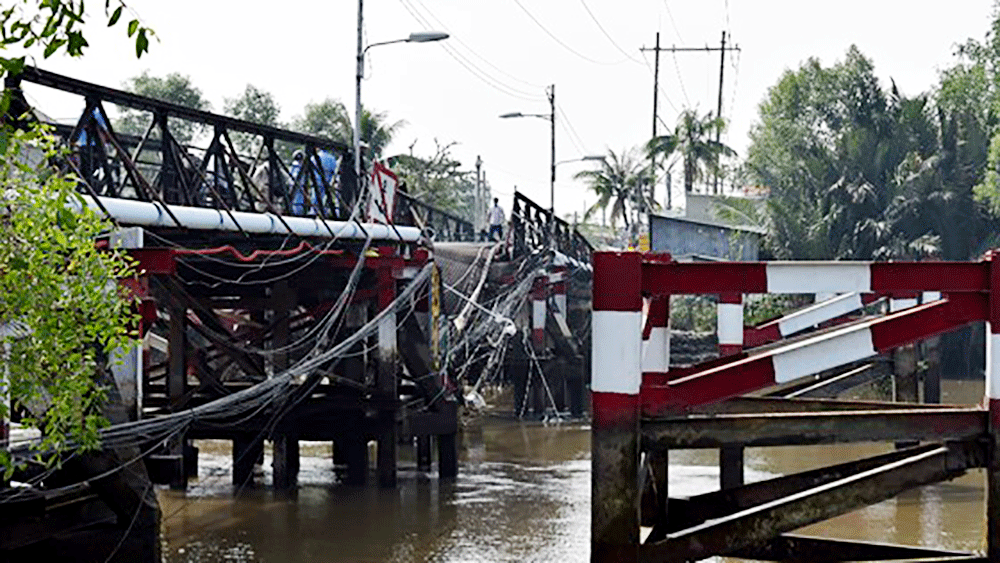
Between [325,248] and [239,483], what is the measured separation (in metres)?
3.50

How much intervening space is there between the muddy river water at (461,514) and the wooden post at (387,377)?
31 centimetres

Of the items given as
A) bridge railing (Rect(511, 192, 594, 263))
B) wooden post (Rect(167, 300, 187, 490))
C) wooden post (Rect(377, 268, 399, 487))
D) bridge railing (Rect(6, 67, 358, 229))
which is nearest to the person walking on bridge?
bridge railing (Rect(511, 192, 594, 263))

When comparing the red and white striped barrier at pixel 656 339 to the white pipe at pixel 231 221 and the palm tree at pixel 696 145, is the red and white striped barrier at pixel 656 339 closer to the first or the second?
the white pipe at pixel 231 221

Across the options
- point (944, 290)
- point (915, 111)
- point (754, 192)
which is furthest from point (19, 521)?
point (754, 192)

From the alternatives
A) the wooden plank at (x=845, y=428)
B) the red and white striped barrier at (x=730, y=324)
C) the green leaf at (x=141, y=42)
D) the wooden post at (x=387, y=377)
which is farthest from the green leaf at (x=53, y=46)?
the wooden post at (x=387, y=377)

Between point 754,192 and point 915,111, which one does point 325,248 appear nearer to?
point 915,111

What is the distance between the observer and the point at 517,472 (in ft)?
66.8

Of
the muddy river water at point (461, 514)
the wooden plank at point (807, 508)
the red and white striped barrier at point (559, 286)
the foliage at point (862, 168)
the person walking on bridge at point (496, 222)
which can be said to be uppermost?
the foliage at point (862, 168)

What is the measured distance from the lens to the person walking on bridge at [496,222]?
33.5 metres

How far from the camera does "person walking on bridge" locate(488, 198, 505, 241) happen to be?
33500 millimetres

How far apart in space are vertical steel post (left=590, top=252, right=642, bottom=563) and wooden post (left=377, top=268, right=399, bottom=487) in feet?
37.6

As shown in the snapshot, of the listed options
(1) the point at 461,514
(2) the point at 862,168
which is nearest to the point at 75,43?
(1) the point at 461,514

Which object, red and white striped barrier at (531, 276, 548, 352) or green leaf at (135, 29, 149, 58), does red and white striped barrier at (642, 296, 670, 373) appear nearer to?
green leaf at (135, 29, 149, 58)

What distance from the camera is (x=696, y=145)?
179 feet
